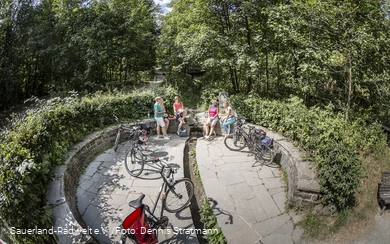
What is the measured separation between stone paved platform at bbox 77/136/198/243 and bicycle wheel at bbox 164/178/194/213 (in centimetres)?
11

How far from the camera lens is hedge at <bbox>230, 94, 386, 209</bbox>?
4016mm

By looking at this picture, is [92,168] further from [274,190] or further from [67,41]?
[67,41]

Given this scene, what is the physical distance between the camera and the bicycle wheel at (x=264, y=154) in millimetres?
5869

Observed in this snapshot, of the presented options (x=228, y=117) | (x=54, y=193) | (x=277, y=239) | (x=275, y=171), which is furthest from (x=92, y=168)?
(x=275, y=171)

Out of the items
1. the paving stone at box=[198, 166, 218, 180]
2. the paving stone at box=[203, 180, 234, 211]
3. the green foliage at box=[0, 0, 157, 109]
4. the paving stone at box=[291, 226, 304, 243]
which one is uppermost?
the green foliage at box=[0, 0, 157, 109]

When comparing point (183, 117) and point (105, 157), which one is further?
point (183, 117)

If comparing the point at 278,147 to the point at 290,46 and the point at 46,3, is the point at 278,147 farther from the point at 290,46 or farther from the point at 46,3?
the point at 46,3

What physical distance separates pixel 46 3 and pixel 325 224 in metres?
15.6

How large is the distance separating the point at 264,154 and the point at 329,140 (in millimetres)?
1699

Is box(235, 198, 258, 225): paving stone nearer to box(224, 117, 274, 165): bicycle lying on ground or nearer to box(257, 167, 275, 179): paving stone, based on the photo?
box(257, 167, 275, 179): paving stone

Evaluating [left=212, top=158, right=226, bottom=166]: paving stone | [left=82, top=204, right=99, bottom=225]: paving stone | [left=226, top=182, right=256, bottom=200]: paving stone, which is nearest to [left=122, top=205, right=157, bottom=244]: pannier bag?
[left=82, top=204, right=99, bottom=225]: paving stone

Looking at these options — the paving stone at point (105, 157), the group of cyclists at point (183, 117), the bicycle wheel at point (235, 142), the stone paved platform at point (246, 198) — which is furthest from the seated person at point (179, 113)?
the paving stone at point (105, 157)

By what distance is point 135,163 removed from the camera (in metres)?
5.89

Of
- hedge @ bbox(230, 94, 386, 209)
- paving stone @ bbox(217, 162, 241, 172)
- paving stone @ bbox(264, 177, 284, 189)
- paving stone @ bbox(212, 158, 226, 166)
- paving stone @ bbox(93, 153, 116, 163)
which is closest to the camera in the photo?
hedge @ bbox(230, 94, 386, 209)
